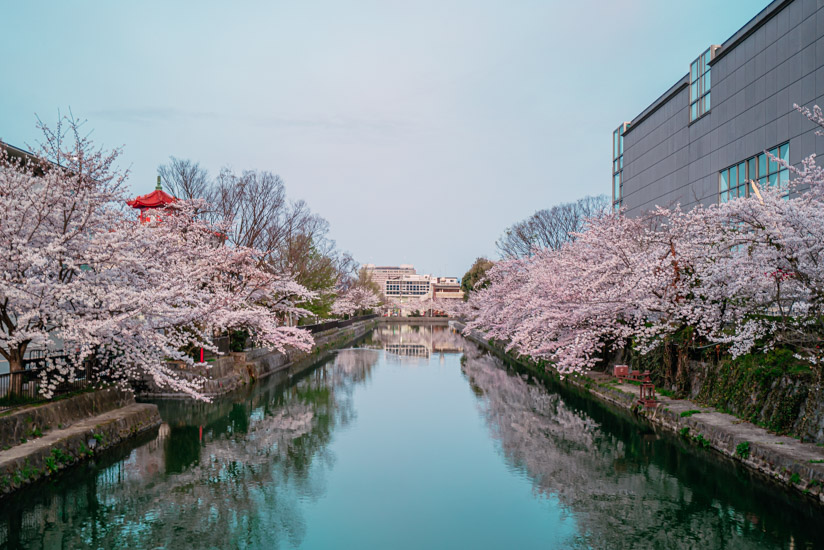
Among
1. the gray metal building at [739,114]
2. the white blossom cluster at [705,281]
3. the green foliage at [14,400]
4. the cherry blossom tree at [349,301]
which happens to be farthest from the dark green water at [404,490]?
the cherry blossom tree at [349,301]

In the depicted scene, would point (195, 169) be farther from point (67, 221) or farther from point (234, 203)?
point (67, 221)

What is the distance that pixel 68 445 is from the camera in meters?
12.9

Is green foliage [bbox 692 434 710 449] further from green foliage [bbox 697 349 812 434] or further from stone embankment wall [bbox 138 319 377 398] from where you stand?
stone embankment wall [bbox 138 319 377 398]

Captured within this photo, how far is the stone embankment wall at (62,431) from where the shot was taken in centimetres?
1136

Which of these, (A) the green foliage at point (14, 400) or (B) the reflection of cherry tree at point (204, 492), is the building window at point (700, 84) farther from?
(A) the green foliage at point (14, 400)

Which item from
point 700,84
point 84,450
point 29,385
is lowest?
point 84,450

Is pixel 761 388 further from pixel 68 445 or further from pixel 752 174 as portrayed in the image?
pixel 752 174

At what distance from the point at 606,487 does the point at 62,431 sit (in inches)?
473

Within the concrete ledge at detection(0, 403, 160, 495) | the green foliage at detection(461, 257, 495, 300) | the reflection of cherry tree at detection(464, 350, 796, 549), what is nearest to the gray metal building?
the reflection of cherry tree at detection(464, 350, 796, 549)

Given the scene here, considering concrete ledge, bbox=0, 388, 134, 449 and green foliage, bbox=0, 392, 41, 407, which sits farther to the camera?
green foliage, bbox=0, 392, 41, 407

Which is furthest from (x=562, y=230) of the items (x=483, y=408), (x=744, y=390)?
(x=744, y=390)

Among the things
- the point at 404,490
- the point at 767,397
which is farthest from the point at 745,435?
the point at 404,490

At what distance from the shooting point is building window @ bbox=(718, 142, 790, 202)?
28047 millimetres

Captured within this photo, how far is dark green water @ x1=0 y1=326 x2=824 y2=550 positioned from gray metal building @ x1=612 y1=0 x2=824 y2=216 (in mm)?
13878
